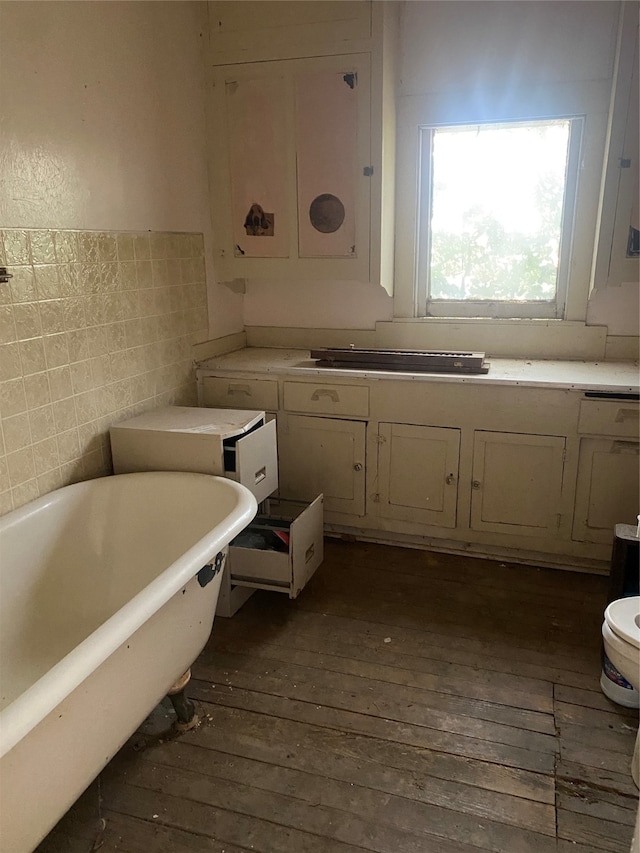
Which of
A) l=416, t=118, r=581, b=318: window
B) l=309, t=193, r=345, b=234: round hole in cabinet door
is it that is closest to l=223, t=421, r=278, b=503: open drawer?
l=309, t=193, r=345, b=234: round hole in cabinet door

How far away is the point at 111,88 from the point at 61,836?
2.41 meters

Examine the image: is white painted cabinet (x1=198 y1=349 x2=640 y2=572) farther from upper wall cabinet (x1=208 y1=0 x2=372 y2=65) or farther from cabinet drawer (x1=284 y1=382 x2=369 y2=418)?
upper wall cabinet (x1=208 y1=0 x2=372 y2=65)

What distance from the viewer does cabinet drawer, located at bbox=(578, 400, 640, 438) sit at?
7.88 feet

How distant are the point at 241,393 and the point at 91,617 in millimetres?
1245

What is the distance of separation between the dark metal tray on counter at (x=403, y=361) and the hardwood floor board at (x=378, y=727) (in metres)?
1.44

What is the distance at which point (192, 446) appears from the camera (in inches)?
89.8

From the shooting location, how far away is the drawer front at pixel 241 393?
2893mm

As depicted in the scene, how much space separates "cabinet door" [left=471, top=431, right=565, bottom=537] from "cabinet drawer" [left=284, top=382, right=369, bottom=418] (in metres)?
0.53

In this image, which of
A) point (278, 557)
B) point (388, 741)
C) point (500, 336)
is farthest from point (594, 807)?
point (500, 336)

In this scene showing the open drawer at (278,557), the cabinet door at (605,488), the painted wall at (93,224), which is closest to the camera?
the painted wall at (93,224)

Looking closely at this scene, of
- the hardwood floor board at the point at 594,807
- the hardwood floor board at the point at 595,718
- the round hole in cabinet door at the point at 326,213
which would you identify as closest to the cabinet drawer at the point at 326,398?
the round hole in cabinet door at the point at 326,213

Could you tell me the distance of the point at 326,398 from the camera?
282 centimetres

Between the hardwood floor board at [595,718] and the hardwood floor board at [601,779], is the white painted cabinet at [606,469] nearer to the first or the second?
the hardwood floor board at [595,718]

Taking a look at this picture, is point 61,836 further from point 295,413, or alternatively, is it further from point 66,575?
point 295,413
